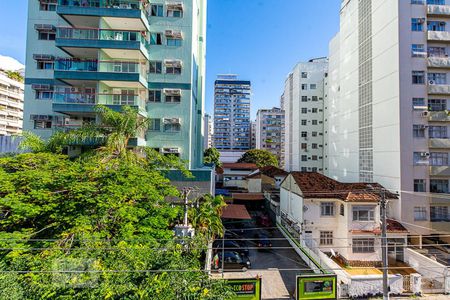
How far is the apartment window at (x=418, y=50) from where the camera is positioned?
19.5m

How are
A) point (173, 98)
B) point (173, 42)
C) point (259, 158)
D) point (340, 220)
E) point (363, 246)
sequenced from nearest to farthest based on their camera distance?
point (363, 246), point (340, 220), point (173, 98), point (173, 42), point (259, 158)

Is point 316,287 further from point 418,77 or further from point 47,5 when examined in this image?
point 47,5

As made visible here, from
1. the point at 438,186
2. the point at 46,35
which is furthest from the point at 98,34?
the point at 438,186

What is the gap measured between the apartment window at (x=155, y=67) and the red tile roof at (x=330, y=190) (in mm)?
14640

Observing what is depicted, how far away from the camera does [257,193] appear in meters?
33.1

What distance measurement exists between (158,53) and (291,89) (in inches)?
1324

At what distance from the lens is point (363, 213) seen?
1628cm

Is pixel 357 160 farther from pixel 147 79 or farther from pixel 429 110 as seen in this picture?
pixel 147 79

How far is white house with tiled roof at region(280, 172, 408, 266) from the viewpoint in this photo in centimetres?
1591

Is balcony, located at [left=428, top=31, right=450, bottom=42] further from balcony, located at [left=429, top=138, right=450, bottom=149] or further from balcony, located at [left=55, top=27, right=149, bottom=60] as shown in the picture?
balcony, located at [left=55, top=27, right=149, bottom=60]

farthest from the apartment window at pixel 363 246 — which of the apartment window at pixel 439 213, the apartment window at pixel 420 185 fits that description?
the apartment window at pixel 439 213

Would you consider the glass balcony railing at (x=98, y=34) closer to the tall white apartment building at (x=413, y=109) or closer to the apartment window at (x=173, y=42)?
the apartment window at (x=173, y=42)

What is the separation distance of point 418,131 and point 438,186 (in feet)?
16.3

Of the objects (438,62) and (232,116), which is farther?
(232,116)
